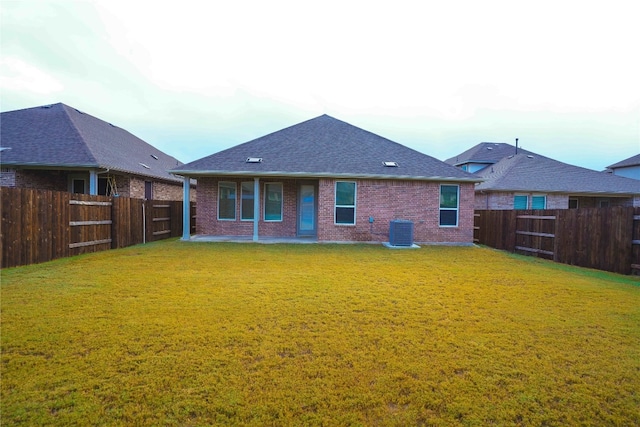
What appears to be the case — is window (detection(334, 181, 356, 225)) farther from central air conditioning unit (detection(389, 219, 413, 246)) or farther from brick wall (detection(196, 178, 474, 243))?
central air conditioning unit (detection(389, 219, 413, 246))

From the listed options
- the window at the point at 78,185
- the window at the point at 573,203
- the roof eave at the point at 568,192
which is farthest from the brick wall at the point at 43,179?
the window at the point at 573,203

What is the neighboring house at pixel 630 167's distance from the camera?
1030 inches

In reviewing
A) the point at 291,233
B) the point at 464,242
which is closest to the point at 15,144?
the point at 291,233

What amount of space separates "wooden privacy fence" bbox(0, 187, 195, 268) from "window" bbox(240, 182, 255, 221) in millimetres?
3454

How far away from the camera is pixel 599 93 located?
1644cm

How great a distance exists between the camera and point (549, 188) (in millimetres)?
18094

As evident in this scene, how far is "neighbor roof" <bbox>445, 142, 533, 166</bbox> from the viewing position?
24516 millimetres

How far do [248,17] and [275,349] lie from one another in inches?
521

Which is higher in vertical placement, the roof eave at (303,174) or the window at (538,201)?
the roof eave at (303,174)

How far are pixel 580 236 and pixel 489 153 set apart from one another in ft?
59.4

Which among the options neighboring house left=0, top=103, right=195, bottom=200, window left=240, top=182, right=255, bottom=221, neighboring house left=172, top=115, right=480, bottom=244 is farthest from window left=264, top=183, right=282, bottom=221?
neighboring house left=0, top=103, right=195, bottom=200

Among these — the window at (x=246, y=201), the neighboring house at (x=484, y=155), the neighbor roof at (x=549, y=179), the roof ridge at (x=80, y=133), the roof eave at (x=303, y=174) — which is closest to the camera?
the roof eave at (x=303, y=174)

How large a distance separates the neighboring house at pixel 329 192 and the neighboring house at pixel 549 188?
505cm

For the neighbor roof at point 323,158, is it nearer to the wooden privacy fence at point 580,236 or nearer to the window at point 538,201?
the wooden privacy fence at point 580,236
